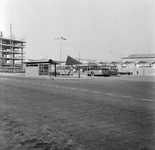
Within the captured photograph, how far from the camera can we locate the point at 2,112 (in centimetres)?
659

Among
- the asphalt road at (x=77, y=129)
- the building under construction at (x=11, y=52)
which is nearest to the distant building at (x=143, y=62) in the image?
the building under construction at (x=11, y=52)

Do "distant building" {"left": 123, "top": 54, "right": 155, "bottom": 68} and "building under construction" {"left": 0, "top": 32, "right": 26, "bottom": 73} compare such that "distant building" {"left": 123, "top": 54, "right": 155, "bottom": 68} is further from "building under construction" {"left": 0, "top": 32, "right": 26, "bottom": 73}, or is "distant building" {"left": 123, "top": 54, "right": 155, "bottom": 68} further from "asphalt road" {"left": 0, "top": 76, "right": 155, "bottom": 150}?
"asphalt road" {"left": 0, "top": 76, "right": 155, "bottom": 150}

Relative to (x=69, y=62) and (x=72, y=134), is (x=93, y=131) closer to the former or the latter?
(x=72, y=134)

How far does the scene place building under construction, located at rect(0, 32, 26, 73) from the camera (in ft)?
275

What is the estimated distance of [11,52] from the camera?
87250mm

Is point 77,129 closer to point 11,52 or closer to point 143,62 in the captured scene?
point 143,62

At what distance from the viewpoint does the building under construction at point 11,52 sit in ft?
275

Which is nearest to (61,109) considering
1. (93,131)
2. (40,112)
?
(40,112)

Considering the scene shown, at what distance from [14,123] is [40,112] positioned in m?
1.37

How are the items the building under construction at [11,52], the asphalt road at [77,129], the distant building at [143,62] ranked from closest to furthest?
the asphalt road at [77,129] → the distant building at [143,62] → the building under construction at [11,52]

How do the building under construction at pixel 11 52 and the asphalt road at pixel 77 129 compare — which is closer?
the asphalt road at pixel 77 129

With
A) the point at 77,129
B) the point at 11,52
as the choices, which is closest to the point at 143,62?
the point at 11,52

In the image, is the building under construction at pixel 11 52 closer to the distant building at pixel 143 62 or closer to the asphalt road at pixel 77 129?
the distant building at pixel 143 62

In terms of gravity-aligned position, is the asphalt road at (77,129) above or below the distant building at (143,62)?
below
